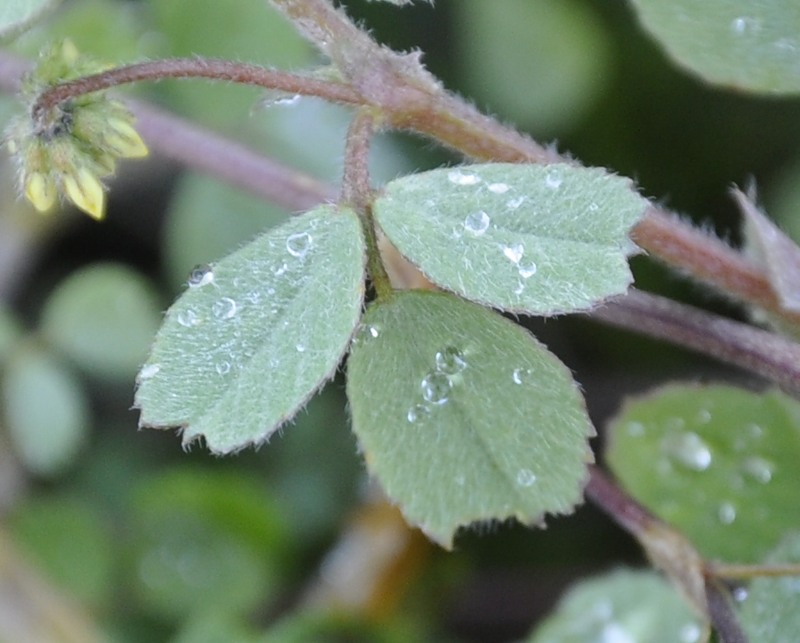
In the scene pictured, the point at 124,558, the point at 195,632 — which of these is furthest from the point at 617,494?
the point at 124,558

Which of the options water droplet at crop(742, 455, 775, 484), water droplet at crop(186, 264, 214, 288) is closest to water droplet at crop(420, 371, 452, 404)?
water droplet at crop(186, 264, 214, 288)

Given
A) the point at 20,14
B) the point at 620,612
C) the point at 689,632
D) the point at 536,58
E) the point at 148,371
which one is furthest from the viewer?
the point at 536,58

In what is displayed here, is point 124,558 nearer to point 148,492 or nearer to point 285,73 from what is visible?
point 148,492

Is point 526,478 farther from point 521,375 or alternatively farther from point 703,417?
point 703,417

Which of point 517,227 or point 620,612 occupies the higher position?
point 517,227

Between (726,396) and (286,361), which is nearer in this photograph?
(286,361)

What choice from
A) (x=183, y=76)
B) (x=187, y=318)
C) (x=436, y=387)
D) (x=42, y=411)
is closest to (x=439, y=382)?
(x=436, y=387)

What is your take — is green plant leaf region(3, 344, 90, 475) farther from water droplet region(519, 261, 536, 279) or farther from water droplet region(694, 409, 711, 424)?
water droplet region(519, 261, 536, 279)

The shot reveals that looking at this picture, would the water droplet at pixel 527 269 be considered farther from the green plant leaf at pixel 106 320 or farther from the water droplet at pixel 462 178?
the green plant leaf at pixel 106 320
